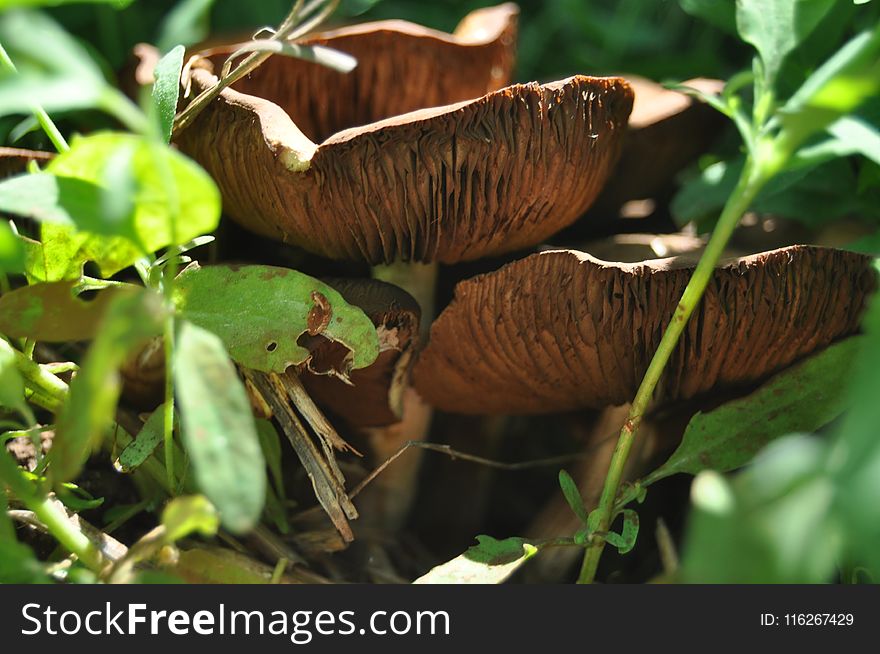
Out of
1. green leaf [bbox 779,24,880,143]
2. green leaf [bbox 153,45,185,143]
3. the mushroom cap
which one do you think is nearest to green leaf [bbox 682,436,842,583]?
green leaf [bbox 779,24,880,143]

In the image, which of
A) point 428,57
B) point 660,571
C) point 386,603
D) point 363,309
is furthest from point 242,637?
point 428,57

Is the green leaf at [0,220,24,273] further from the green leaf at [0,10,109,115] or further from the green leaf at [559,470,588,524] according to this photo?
the green leaf at [559,470,588,524]

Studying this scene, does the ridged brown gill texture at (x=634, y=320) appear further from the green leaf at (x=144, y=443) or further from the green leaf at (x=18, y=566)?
the green leaf at (x=18, y=566)

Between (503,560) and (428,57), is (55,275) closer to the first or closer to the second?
(503,560)

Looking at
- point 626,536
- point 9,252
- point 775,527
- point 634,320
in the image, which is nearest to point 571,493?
point 626,536

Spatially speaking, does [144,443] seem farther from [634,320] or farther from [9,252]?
[634,320]

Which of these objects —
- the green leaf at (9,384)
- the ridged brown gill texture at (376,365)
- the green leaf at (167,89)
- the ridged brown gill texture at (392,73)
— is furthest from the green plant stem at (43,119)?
the ridged brown gill texture at (392,73)
